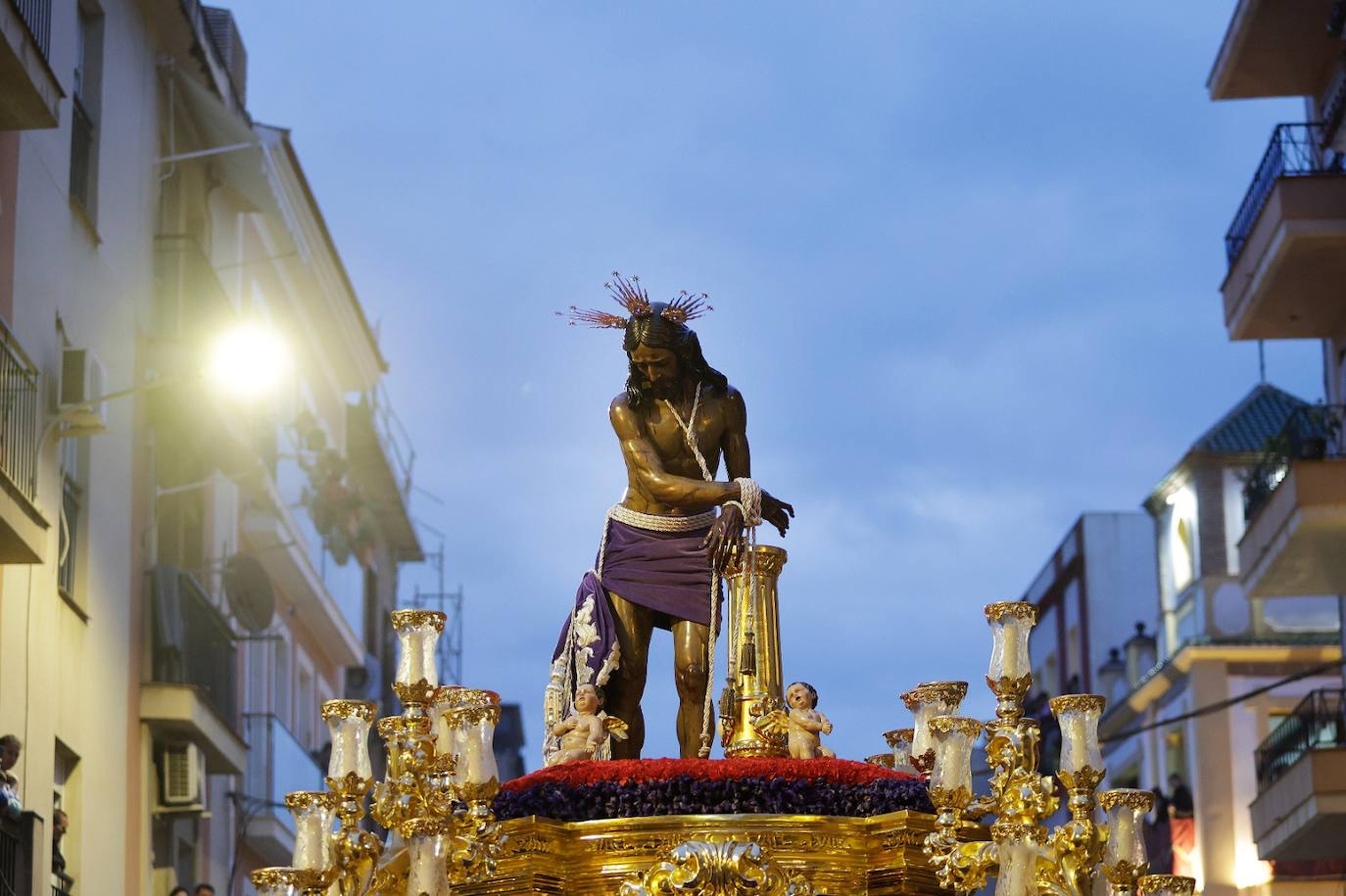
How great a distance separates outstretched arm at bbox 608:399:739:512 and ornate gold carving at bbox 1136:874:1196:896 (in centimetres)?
294

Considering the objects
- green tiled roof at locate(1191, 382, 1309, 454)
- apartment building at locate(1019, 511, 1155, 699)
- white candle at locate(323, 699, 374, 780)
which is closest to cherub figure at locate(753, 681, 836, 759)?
white candle at locate(323, 699, 374, 780)

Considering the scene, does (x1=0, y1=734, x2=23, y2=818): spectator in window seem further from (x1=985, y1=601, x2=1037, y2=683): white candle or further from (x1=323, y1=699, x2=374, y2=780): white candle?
(x1=985, y1=601, x2=1037, y2=683): white candle

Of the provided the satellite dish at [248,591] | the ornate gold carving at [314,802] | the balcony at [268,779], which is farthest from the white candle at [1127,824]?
the balcony at [268,779]

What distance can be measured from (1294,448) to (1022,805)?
53.4 feet

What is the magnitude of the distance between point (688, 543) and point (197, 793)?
12.9 metres

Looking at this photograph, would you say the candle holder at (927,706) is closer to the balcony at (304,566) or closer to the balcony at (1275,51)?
the balcony at (1275,51)

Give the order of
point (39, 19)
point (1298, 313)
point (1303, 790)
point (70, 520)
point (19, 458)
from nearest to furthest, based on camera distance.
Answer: point (19, 458) → point (39, 19) → point (70, 520) → point (1303, 790) → point (1298, 313)

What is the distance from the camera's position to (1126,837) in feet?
36.0

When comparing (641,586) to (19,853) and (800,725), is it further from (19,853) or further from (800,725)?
(19,853)

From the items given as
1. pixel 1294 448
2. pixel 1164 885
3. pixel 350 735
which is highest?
pixel 1294 448

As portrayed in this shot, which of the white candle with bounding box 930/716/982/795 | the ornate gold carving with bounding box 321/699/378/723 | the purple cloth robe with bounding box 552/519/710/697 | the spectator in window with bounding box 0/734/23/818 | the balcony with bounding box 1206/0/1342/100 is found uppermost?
the balcony with bounding box 1206/0/1342/100

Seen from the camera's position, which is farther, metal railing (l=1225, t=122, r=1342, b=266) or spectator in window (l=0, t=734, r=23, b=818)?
metal railing (l=1225, t=122, r=1342, b=266)

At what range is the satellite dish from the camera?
27.7 metres

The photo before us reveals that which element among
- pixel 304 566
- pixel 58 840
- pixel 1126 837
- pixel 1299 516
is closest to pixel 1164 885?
pixel 1126 837
